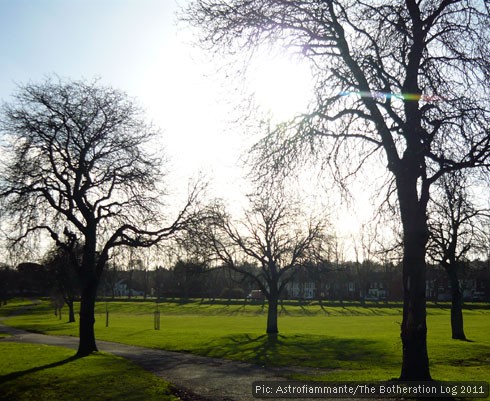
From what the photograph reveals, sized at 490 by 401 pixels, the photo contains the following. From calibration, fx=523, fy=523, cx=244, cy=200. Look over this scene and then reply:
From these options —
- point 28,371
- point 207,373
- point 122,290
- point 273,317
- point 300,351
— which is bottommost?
point 122,290

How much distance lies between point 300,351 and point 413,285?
16725mm

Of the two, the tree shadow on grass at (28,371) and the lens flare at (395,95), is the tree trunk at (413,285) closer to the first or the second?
the lens flare at (395,95)

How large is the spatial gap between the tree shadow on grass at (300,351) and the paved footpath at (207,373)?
6.11 ft

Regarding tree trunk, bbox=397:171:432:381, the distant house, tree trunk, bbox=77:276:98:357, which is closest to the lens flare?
tree trunk, bbox=397:171:432:381

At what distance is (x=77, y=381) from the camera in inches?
628

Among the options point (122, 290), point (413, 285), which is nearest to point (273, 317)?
point (413, 285)

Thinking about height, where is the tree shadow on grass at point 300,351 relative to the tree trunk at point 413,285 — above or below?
below

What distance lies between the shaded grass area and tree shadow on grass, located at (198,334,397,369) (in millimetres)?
7001

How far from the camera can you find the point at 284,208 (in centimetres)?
3881

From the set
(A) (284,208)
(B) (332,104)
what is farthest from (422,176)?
(A) (284,208)

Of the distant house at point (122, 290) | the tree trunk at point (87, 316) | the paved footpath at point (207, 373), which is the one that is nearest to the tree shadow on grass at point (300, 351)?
the paved footpath at point (207, 373)

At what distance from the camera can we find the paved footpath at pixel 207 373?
14.0 m

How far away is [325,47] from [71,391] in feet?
37.7

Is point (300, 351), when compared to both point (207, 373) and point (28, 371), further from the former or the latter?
point (28, 371)
